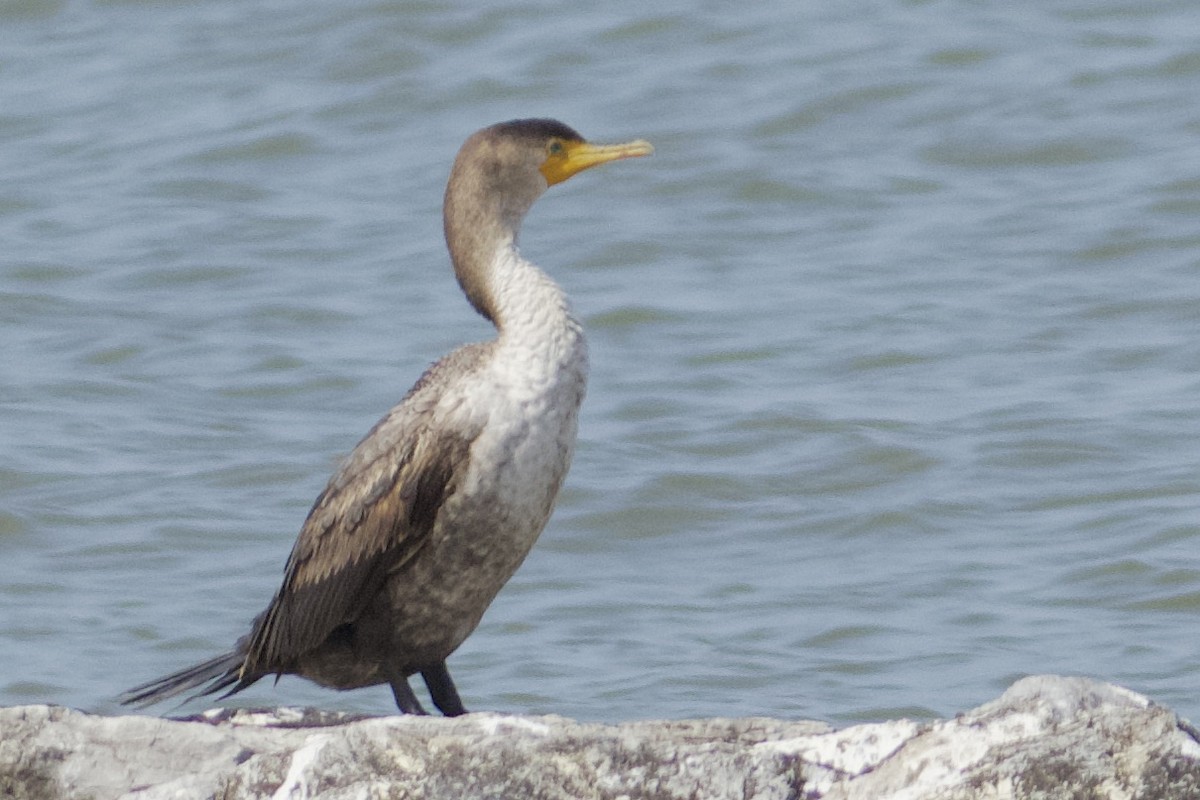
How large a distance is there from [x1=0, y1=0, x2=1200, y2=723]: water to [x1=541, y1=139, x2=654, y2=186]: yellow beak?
182 centimetres

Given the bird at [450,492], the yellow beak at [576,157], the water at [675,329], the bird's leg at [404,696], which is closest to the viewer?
the bird at [450,492]

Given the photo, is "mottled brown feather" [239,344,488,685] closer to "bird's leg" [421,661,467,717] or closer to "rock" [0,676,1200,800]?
"bird's leg" [421,661,467,717]

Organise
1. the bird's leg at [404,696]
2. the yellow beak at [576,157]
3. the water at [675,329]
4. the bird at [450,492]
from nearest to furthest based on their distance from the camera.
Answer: the bird at [450,492] < the bird's leg at [404,696] < the yellow beak at [576,157] < the water at [675,329]

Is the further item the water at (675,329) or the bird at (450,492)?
the water at (675,329)

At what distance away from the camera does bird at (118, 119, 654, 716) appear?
4.72 metres

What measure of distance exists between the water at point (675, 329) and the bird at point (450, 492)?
1.57 m

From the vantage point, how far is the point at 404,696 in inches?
193

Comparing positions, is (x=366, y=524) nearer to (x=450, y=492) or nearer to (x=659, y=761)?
(x=450, y=492)

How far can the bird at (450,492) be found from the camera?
186 inches

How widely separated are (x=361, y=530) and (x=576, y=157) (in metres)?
1.04

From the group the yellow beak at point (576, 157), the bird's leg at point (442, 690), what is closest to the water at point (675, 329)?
the bird's leg at point (442, 690)

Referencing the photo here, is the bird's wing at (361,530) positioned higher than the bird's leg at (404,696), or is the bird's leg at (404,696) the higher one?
the bird's wing at (361,530)

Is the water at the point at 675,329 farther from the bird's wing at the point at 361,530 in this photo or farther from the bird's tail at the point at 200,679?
the bird's wing at the point at 361,530

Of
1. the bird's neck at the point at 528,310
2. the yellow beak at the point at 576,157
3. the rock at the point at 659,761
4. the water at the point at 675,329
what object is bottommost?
the water at the point at 675,329
